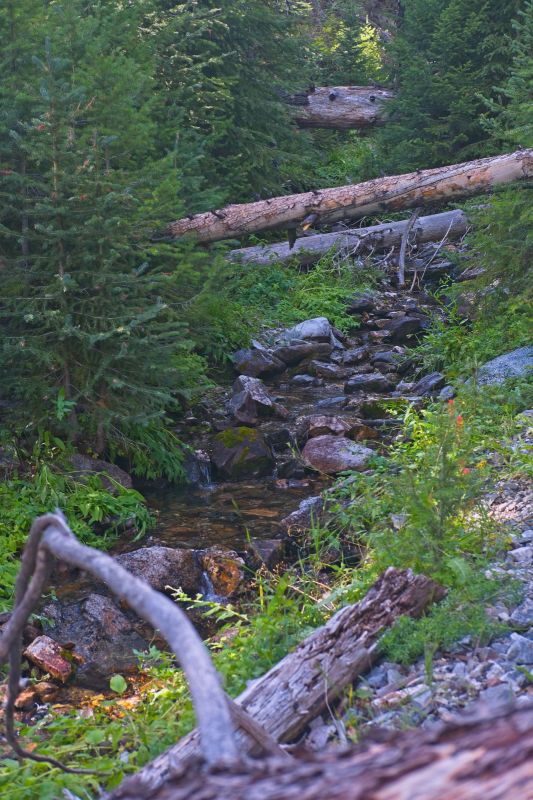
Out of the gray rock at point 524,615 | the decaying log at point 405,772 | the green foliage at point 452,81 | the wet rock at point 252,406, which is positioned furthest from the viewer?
the green foliage at point 452,81

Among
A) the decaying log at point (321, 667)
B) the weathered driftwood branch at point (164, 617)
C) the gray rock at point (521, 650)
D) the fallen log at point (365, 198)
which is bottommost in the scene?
the fallen log at point (365, 198)

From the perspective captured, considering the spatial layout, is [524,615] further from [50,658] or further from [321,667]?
[50,658]

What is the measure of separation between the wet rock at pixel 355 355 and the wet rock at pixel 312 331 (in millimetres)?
477

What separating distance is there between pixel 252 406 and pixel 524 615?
241 inches

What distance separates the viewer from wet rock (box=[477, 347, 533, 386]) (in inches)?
310

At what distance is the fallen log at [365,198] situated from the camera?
10.2m

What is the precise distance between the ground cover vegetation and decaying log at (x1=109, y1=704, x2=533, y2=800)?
2156 mm

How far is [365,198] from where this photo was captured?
10.8m

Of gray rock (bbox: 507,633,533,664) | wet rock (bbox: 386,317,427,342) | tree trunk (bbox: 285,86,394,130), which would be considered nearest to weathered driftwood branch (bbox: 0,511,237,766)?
gray rock (bbox: 507,633,533,664)

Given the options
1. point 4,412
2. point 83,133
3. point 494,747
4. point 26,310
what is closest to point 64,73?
point 83,133

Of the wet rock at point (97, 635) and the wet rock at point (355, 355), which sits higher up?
the wet rock at point (97, 635)

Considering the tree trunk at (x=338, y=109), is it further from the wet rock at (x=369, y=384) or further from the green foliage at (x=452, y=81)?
the wet rock at (x=369, y=384)

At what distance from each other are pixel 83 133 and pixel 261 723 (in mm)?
5734

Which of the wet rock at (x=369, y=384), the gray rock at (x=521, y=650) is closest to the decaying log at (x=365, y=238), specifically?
the wet rock at (x=369, y=384)
